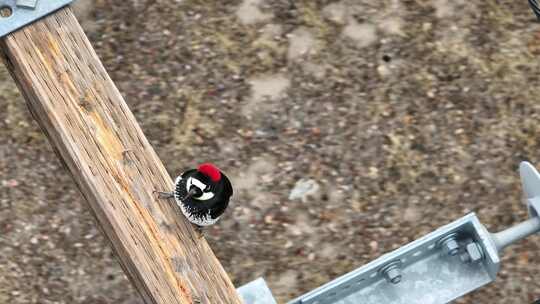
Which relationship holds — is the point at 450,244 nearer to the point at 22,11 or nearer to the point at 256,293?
the point at 256,293

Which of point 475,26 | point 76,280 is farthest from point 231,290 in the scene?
point 475,26

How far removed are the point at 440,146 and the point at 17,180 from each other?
2.59 meters

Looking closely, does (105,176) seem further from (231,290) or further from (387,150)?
(387,150)

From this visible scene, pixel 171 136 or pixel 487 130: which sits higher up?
pixel 171 136

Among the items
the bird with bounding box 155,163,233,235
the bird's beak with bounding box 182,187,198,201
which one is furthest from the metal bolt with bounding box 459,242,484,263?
the bird's beak with bounding box 182,187,198,201

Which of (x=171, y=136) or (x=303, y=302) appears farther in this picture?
(x=171, y=136)

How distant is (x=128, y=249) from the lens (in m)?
2.72

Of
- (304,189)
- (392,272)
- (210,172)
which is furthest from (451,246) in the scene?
(304,189)

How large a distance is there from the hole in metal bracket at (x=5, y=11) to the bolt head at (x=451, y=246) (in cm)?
180

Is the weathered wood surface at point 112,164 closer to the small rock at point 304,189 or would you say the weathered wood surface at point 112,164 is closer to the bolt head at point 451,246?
the bolt head at point 451,246

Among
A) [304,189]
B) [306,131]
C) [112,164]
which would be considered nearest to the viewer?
[112,164]

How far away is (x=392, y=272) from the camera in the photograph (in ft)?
10.3

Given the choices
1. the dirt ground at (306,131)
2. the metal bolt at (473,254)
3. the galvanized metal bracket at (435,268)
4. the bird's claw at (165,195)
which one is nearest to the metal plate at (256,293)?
the galvanized metal bracket at (435,268)

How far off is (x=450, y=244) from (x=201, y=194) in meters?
0.96
